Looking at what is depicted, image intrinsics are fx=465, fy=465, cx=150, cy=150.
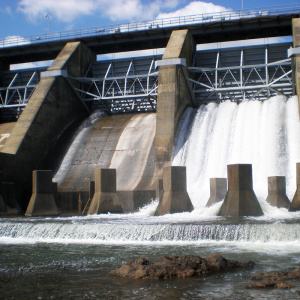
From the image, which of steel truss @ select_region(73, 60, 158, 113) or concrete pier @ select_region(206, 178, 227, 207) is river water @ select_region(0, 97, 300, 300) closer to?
concrete pier @ select_region(206, 178, 227, 207)

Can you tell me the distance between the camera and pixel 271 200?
749 inches

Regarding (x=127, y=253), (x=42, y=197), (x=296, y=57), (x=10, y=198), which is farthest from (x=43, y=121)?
(x=127, y=253)

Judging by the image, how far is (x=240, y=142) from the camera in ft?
82.2

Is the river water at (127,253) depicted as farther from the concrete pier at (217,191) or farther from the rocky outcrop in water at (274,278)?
the concrete pier at (217,191)

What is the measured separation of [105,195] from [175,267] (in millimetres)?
12044

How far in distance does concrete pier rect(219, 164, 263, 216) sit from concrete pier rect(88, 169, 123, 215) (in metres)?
5.29

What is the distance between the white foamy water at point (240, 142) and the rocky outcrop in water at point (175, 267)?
38.6 ft

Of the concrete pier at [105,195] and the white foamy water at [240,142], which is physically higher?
the white foamy water at [240,142]

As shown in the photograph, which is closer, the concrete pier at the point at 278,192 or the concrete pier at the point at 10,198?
the concrete pier at the point at 278,192

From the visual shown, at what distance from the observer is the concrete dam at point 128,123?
22.5 m

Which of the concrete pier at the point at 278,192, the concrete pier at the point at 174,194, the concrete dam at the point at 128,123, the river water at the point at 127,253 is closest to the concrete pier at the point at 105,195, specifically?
the concrete dam at the point at 128,123

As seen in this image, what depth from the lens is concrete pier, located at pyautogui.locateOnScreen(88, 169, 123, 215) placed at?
784 inches

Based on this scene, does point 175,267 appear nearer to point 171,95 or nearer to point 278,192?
point 278,192

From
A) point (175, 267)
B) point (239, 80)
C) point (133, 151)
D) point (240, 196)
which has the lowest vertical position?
point (175, 267)
